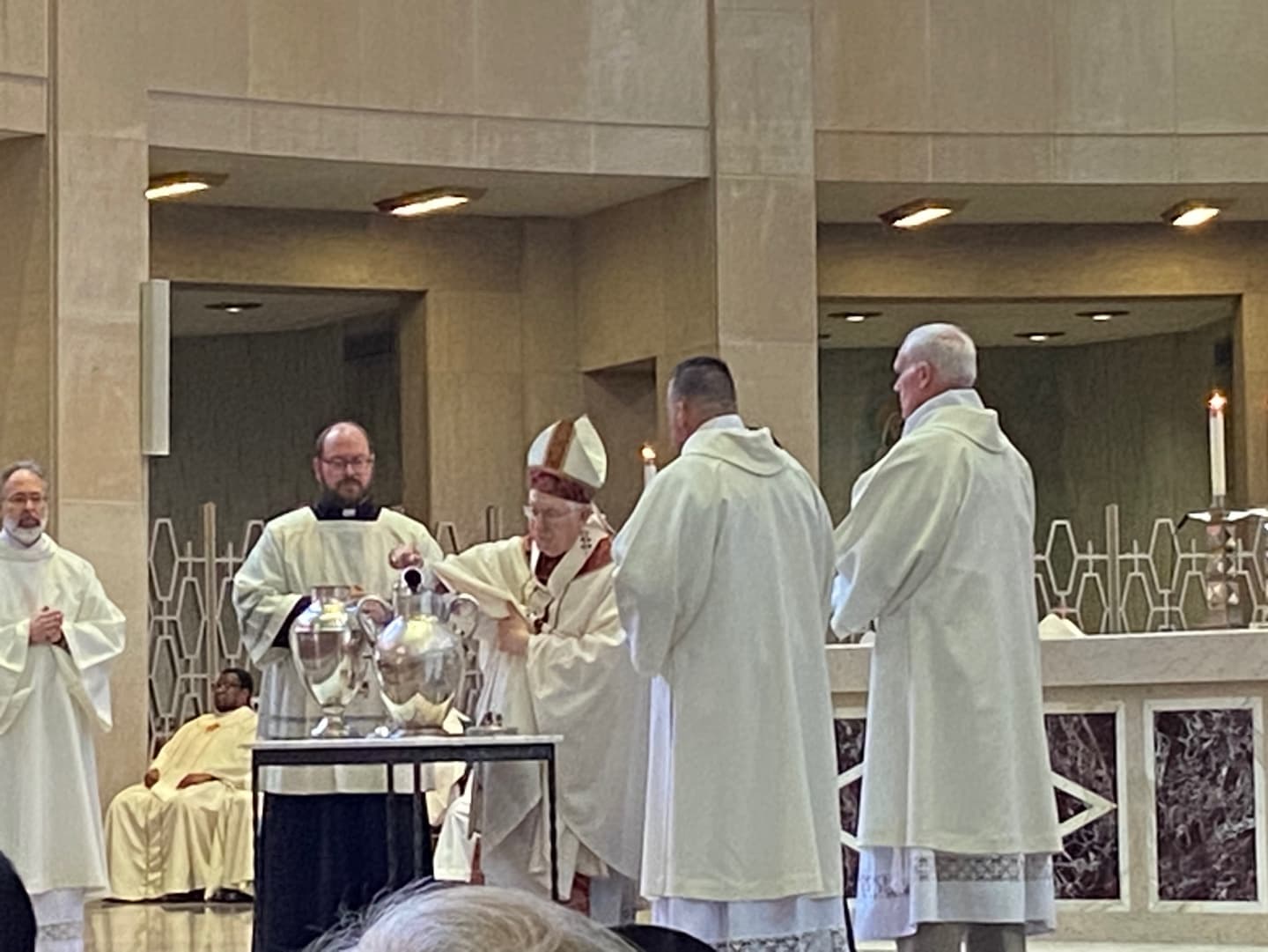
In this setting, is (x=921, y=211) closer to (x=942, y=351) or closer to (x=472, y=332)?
(x=472, y=332)

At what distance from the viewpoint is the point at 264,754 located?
696 centimetres

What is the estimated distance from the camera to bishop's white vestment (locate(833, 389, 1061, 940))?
718cm

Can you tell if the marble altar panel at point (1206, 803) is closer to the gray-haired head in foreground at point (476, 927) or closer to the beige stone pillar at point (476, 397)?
the beige stone pillar at point (476, 397)

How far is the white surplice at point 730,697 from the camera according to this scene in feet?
22.6

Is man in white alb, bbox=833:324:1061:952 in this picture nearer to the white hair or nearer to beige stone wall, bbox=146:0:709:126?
the white hair

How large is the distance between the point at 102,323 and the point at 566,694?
5.77 meters

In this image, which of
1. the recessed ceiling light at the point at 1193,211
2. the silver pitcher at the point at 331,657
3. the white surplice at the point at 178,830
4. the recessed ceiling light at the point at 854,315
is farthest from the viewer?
the recessed ceiling light at the point at 854,315

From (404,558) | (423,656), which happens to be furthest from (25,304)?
(423,656)

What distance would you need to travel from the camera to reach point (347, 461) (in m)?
8.69

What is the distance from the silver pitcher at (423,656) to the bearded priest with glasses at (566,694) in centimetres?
8

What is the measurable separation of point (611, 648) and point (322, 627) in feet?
2.86

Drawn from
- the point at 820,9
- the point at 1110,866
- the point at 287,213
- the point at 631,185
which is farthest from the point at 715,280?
the point at 1110,866

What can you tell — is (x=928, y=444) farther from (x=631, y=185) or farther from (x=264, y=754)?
(x=631, y=185)

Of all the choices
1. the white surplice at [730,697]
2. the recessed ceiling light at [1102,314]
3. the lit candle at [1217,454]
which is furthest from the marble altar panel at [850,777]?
the recessed ceiling light at [1102,314]
